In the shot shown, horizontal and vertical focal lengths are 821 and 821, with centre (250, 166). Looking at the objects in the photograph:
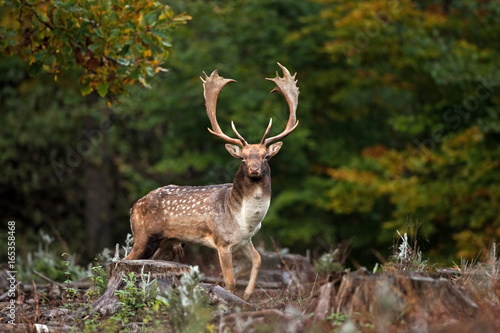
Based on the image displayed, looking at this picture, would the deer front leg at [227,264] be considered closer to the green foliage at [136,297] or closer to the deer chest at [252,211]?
the deer chest at [252,211]

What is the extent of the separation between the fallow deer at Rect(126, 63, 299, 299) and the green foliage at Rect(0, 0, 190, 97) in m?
1.46

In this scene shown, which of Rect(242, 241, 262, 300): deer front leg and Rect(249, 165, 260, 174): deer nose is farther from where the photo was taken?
Rect(242, 241, 262, 300): deer front leg

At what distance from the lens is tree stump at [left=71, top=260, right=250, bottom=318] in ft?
23.5

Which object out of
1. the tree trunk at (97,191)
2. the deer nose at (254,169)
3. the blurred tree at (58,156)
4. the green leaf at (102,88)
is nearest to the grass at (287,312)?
the deer nose at (254,169)

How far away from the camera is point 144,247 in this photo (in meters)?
8.20

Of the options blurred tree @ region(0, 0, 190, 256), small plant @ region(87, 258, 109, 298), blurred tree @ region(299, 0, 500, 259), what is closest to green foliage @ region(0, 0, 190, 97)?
small plant @ region(87, 258, 109, 298)

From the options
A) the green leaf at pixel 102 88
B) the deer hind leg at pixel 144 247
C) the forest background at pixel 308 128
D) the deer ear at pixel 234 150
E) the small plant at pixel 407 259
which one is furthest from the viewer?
the forest background at pixel 308 128

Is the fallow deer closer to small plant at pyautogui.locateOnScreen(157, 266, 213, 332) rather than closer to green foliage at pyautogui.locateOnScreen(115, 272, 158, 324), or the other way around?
green foliage at pyautogui.locateOnScreen(115, 272, 158, 324)

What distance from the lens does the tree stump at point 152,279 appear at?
718cm

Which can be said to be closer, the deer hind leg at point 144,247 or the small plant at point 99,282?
Result: the small plant at point 99,282

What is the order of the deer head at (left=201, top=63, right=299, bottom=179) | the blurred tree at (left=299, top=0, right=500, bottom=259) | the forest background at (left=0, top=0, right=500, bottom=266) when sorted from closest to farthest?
the deer head at (left=201, top=63, right=299, bottom=179), the blurred tree at (left=299, top=0, right=500, bottom=259), the forest background at (left=0, top=0, right=500, bottom=266)

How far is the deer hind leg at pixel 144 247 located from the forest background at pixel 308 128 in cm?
900

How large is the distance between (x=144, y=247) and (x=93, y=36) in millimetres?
2646

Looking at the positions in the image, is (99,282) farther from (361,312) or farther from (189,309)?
(361,312)
